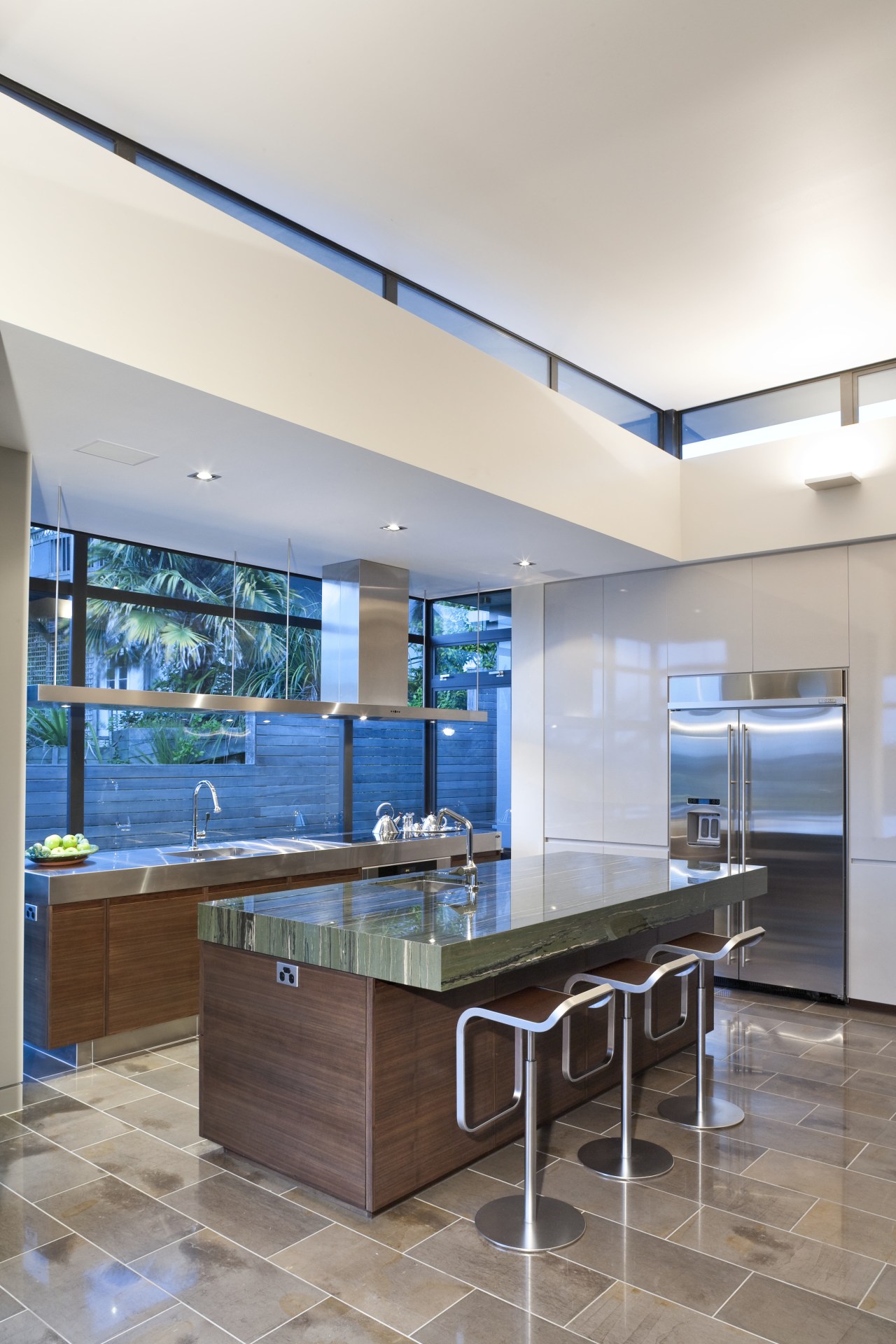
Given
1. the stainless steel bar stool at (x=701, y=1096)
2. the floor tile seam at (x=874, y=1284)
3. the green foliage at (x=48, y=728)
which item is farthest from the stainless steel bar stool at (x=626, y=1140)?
the green foliage at (x=48, y=728)

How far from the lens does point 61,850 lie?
429cm

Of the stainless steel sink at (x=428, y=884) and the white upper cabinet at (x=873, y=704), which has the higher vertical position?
the white upper cabinet at (x=873, y=704)

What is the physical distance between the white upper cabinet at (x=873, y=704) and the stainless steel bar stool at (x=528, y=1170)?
281cm

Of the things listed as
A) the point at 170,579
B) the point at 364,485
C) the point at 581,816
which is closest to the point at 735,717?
the point at 581,816

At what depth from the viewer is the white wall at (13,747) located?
361cm

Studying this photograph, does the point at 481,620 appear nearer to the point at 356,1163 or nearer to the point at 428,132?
the point at 428,132

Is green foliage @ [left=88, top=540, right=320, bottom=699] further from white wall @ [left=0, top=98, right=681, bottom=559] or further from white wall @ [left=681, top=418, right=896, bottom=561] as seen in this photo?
white wall @ [left=681, top=418, right=896, bottom=561]

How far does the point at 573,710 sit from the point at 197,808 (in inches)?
98.9

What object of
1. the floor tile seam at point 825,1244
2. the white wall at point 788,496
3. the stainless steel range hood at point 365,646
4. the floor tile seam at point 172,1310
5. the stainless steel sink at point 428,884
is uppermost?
the white wall at point 788,496

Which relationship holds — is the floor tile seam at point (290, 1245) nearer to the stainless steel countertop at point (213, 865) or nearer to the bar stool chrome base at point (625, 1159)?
the bar stool chrome base at point (625, 1159)

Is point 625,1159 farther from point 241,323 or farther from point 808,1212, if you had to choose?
point 241,323

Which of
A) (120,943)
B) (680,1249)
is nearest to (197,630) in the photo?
(120,943)

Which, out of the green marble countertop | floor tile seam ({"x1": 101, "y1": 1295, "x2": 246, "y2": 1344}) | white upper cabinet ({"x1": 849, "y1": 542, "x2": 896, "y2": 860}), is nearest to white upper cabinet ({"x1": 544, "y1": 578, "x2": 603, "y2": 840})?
white upper cabinet ({"x1": 849, "y1": 542, "x2": 896, "y2": 860})

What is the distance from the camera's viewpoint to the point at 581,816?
20.5 feet
